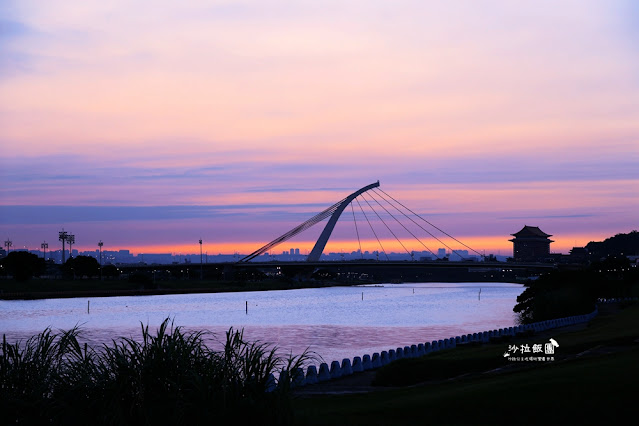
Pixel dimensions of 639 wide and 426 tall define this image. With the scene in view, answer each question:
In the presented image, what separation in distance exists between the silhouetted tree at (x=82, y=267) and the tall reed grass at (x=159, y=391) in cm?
17559

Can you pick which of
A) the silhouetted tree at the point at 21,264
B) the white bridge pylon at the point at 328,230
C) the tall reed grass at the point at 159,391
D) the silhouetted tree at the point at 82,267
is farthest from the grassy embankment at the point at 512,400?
the silhouetted tree at the point at 82,267

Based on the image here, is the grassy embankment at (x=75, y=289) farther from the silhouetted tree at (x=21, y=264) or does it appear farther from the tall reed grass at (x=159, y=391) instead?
the tall reed grass at (x=159, y=391)

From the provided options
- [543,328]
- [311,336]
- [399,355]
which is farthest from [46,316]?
[399,355]

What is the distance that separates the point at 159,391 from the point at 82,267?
177248mm

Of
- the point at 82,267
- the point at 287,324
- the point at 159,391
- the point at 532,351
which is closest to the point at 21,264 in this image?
the point at 82,267

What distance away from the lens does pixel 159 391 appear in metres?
13.2

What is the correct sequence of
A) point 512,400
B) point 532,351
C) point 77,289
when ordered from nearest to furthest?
point 512,400, point 532,351, point 77,289

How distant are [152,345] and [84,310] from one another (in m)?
106

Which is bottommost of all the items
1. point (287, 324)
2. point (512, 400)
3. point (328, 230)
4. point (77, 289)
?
point (287, 324)

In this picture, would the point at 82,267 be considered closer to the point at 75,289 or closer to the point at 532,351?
the point at 75,289

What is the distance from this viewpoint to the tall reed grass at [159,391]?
506 inches

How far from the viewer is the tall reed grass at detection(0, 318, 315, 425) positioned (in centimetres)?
1284

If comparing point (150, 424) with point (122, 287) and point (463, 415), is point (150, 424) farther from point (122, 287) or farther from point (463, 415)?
point (122, 287)

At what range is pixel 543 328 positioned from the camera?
50.2 m
